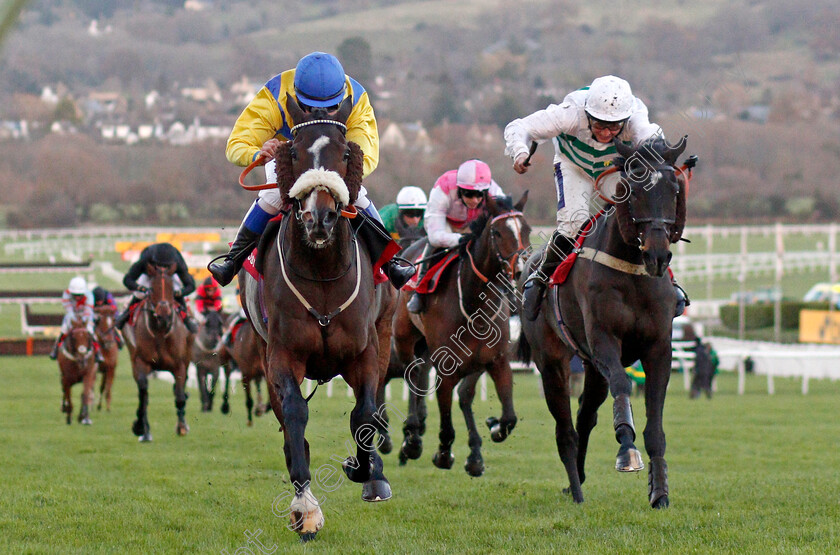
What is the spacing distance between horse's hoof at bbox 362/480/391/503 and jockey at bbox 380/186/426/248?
17.8ft

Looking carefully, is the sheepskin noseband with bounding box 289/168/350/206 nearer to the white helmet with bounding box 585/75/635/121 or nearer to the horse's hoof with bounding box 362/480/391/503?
the horse's hoof with bounding box 362/480/391/503

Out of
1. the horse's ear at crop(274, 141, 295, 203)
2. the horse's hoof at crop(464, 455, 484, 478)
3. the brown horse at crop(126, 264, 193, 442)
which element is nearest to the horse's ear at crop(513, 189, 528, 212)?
the horse's hoof at crop(464, 455, 484, 478)

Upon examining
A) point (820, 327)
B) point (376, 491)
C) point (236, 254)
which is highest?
point (236, 254)

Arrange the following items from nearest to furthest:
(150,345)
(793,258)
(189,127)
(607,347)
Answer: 1. (607,347)
2. (150,345)
3. (793,258)
4. (189,127)

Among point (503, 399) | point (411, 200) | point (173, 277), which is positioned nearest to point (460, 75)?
point (173, 277)

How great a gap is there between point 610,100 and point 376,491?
263 centimetres

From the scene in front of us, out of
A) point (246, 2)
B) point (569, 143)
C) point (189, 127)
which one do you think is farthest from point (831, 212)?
point (246, 2)

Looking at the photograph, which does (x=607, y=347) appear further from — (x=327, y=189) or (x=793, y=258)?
(x=793, y=258)

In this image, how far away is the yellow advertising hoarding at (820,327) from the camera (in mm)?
29200

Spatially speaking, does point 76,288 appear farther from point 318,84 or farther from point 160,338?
point 318,84

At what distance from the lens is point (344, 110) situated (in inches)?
231

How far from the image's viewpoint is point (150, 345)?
13.8m

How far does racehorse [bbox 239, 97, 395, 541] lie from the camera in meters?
5.57

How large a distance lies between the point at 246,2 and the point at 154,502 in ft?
588
